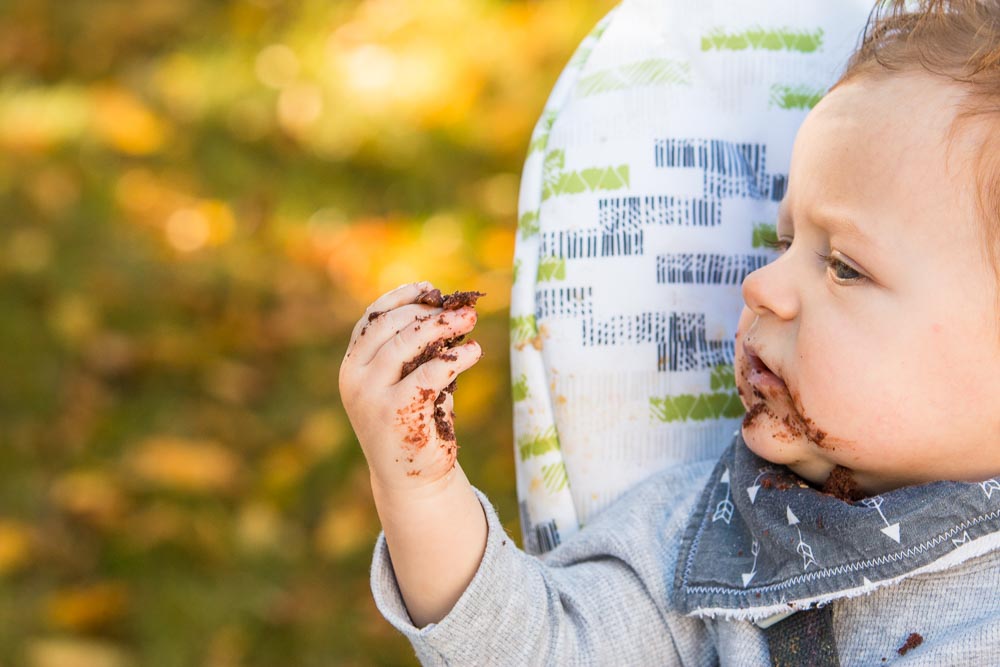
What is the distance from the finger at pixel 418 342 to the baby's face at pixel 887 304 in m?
0.31

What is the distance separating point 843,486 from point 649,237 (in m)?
0.41

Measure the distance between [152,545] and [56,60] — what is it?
1.52 m

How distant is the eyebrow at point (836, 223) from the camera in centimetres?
113

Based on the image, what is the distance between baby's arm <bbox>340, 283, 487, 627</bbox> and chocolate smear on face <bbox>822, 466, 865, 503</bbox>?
0.37 meters

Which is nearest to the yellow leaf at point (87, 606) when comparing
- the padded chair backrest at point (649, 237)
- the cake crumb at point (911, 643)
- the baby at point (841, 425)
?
the padded chair backrest at point (649, 237)

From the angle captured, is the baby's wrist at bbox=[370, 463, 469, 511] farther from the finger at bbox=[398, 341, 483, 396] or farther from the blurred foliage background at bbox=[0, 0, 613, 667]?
the blurred foliage background at bbox=[0, 0, 613, 667]

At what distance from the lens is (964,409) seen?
112 centimetres

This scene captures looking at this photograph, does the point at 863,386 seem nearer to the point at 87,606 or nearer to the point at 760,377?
the point at 760,377

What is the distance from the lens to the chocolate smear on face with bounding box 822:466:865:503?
1.22 metres

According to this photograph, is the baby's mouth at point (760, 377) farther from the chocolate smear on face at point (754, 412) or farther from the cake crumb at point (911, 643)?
the cake crumb at point (911, 643)

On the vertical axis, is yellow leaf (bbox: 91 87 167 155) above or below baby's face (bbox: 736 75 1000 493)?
below

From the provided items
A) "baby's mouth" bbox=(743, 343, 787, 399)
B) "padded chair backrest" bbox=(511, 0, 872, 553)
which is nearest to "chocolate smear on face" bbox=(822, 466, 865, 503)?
"baby's mouth" bbox=(743, 343, 787, 399)

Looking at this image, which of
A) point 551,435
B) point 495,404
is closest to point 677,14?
point 551,435

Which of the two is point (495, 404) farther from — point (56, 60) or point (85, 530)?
point (56, 60)
